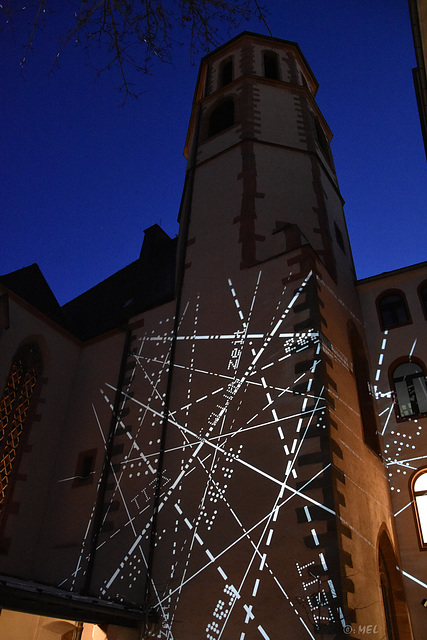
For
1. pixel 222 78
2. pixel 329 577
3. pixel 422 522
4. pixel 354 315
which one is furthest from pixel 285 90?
pixel 329 577

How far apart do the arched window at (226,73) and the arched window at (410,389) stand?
10.3 meters

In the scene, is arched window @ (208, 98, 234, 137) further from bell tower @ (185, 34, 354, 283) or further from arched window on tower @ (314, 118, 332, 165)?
arched window on tower @ (314, 118, 332, 165)

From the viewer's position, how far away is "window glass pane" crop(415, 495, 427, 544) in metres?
8.67

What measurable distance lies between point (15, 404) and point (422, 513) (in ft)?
26.2

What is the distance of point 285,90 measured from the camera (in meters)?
14.7

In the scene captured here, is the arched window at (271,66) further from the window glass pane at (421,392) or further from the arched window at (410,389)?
the window glass pane at (421,392)

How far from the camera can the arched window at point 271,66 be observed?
51.2 ft

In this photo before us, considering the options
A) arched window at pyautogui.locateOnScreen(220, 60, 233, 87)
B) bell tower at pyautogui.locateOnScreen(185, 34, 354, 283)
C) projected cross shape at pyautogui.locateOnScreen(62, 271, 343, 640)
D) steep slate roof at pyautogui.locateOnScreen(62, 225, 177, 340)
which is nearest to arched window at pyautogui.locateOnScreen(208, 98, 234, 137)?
bell tower at pyautogui.locateOnScreen(185, 34, 354, 283)

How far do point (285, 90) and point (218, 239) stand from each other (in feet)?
19.9

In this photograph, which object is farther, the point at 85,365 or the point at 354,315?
the point at 85,365

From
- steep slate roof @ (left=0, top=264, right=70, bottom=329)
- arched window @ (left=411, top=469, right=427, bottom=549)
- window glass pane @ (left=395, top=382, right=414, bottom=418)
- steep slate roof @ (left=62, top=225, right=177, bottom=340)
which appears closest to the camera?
arched window @ (left=411, top=469, right=427, bottom=549)

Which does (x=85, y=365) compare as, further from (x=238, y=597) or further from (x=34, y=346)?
(x=238, y=597)

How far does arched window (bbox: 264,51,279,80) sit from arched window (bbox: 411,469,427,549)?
11.8 metres

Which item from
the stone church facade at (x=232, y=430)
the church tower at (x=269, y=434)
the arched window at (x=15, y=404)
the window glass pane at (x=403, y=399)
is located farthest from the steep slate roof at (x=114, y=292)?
the window glass pane at (x=403, y=399)
